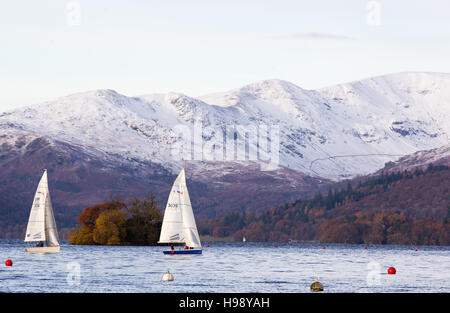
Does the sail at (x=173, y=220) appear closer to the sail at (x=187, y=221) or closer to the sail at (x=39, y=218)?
the sail at (x=187, y=221)

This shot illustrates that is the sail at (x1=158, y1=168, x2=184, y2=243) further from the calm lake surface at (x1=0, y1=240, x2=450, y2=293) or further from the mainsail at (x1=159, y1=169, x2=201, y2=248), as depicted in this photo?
the calm lake surface at (x1=0, y1=240, x2=450, y2=293)

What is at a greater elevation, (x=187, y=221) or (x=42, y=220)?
(x=42, y=220)

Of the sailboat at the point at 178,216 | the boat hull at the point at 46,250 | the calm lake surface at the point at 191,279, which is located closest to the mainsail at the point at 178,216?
the sailboat at the point at 178,216

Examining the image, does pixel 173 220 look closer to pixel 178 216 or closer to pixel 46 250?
pixel 178 216

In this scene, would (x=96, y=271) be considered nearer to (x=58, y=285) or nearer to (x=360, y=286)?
(x=58, y=285)

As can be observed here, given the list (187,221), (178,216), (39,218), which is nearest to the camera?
(178,216)

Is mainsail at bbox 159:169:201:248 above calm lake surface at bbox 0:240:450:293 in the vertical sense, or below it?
above

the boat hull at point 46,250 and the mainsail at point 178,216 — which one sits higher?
the mainsail at point 178,216

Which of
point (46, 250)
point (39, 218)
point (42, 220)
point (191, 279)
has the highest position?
point (39, 218)

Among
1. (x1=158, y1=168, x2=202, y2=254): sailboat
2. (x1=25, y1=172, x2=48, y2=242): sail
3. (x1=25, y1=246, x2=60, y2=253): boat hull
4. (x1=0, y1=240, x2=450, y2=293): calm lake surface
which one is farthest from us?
(x1=25, y1=246, x2=60, y2=253): boat hull

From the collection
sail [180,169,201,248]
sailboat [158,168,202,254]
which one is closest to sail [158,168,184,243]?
sailboat [158,168,202,254]

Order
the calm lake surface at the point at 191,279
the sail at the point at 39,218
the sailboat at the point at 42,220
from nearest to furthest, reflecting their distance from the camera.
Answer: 1. the calm lake surface at the point at 191,279
2. the sail at the point at 39,218
3. the sailboat at the point at 42,220

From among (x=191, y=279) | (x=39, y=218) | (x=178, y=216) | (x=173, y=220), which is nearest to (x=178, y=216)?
(x=178, y=216)
